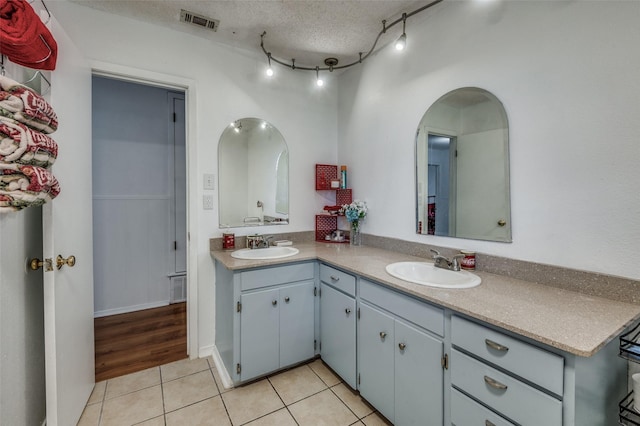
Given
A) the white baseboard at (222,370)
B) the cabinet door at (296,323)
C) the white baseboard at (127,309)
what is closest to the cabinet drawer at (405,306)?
the cabinet door at (296,323)

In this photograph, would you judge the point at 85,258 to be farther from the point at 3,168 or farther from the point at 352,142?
the point at 352,142

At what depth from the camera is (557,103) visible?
134 centimetres

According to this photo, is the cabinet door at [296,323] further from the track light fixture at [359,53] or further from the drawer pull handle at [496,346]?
the track light fixture at [359,53]

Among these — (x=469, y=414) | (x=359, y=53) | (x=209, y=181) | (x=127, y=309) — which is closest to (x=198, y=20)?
(x=209, y=181)

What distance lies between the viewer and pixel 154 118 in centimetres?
312

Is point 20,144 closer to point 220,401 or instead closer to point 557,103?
point 220,401

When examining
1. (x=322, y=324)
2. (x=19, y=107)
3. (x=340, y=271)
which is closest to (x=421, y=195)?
(x=340, y=271)

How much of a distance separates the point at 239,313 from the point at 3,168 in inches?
51.8

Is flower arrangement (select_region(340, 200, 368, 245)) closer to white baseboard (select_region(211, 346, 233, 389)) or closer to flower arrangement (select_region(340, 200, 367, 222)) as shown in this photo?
flower arrangement (select_region(340, 200, 367, 222))

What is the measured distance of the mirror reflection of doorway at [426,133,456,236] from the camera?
6.00 feet

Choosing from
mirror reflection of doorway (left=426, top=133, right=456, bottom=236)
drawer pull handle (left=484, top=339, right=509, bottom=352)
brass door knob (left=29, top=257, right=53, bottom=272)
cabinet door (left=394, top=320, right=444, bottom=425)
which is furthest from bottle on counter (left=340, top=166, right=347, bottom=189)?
brass door knob (left=29, top=257, right=53, bottom=272)

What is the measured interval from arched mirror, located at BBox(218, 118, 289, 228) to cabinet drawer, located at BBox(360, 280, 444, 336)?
122 centimetres

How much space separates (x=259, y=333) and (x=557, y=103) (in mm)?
2135

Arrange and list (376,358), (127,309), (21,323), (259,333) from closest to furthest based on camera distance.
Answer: (21,323) < (376,358) < (259,333) < (127,309)
